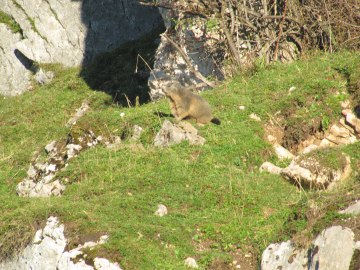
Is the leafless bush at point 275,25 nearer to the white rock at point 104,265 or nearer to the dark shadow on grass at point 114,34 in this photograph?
the dark shadow on grass at point 114,34

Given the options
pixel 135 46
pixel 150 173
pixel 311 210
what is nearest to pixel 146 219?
pixel 150 173

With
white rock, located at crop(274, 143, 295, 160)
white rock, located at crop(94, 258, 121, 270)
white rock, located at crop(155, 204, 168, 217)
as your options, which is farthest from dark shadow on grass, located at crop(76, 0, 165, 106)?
white rock, located at crop(94, 258, 121, 270)

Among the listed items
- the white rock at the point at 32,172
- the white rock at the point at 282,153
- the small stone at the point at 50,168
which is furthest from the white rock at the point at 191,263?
the white rock at the point at 32,172

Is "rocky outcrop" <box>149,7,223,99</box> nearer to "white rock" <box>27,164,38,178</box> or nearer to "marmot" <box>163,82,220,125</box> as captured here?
"marmot" <box>163,82,220,125</box>

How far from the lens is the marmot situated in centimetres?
1131

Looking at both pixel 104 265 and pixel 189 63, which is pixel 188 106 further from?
pixel 104 265

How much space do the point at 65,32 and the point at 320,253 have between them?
13257 millimetres

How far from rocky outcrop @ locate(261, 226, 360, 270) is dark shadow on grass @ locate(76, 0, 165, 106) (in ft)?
35.3

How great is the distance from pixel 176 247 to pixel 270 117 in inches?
156

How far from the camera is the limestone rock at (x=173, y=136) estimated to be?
10734mm

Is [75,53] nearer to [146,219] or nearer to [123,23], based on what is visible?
[123,23]

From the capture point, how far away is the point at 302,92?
11.9 meters

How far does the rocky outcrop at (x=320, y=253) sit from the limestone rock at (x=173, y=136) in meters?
3.37

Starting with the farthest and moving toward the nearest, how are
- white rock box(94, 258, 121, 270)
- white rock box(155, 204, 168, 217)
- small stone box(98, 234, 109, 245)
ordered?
white rock box(155, 204, 168, 217) < small stone box(98, 234, 109, 245) < white rock box(94, 258, 121, 270)
